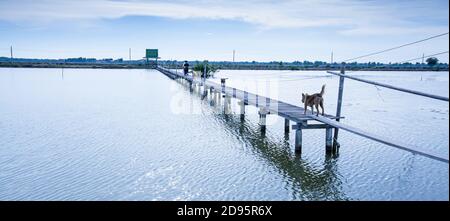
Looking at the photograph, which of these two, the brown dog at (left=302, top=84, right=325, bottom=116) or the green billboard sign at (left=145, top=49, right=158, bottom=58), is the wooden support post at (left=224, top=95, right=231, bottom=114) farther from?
the green billboard sign at (left=145, top=49, right=158, bottom=58)

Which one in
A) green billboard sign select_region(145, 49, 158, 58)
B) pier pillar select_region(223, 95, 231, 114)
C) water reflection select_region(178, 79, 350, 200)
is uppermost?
green billboard sign select_region(145, 49, 158, 58)

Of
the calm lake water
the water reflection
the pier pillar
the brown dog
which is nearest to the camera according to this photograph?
the calm lake water

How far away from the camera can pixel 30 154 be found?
40.4 feet

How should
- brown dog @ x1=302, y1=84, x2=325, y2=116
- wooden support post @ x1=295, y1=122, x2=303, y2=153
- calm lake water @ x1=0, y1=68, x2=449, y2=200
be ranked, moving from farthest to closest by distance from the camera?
wooden support post @ x1=295, y1=122, x2=303, y2=153 < brown dog @ x1=302, y1=84, x2=325, y2=116 < calm lake water @ x1=0, y1=68, x2=449, y2=200

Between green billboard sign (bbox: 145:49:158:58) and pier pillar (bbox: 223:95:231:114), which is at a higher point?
green billboard sign (bbox: 145:49:158:58)

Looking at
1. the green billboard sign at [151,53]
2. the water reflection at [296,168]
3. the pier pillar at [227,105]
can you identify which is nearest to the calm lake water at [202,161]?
the water reflection at [296,168]

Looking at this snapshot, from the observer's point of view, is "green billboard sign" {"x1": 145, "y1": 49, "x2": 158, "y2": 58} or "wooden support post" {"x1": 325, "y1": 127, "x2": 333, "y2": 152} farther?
"green billboard sign" {"x1": 145, "y1": 49, "x2": 158, "y2": 58}

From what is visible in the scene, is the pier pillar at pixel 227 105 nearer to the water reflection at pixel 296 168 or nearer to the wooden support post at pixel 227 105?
the wooden support post at pixel 227 105

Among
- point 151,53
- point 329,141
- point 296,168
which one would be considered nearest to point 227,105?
point 329,141

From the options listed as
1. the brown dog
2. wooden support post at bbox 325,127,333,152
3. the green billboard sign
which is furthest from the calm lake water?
the green billboard sign

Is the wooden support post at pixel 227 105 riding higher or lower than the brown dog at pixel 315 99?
lower

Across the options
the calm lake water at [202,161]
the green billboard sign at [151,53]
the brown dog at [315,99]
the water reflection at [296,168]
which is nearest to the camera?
the calm lake water at [202,161]
